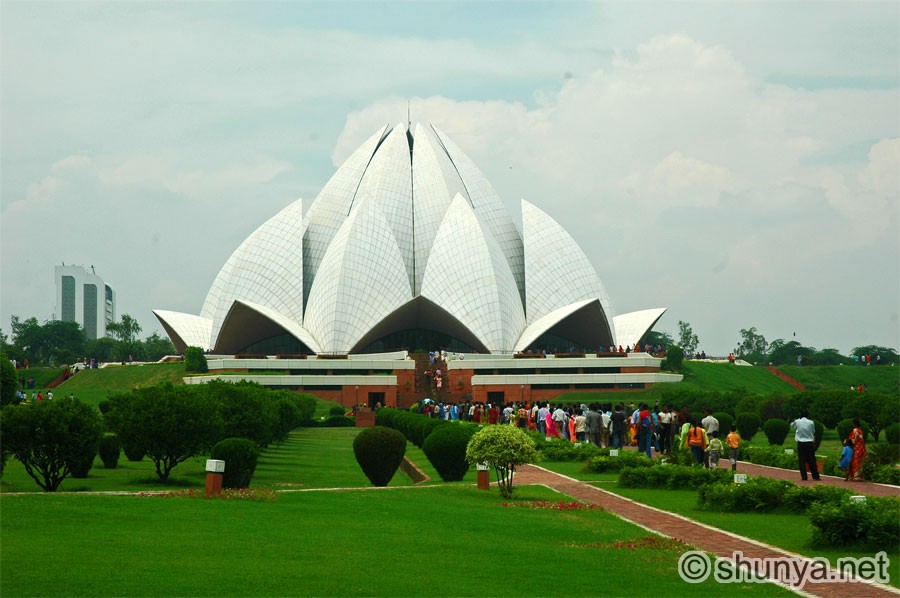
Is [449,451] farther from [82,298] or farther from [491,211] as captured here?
[82,298]

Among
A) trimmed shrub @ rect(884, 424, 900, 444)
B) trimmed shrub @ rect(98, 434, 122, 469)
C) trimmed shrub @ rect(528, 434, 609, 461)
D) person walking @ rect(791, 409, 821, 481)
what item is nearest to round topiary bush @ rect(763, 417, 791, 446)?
trimmed shrub @ rect(884, 424, 900, 444)

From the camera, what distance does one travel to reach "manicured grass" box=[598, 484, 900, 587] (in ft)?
26.6

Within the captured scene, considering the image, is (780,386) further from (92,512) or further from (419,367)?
(92,512)

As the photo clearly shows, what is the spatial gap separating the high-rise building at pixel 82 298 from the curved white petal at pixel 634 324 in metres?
110

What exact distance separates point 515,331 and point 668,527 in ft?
118

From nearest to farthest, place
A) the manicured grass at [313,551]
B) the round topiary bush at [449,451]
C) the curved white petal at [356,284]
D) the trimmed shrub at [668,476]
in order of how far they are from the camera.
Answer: the manicured grass at [313,551], the trimmed shrub at [668,476], the round topiary bush at [449,451], the curved white petal at [356,284]

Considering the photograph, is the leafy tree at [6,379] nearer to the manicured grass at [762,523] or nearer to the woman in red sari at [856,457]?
the manicured grass at [762,523]

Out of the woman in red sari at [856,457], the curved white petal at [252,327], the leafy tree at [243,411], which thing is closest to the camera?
the woman in red sari at [856,457]

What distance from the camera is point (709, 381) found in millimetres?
42562

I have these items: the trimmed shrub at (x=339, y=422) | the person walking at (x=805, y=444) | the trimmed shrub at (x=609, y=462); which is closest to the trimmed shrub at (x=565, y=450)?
the trimmed shrub at (x=609, y=462)

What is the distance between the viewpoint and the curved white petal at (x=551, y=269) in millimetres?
48344

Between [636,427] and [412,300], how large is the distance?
27.1m

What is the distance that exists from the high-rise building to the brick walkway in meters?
143
